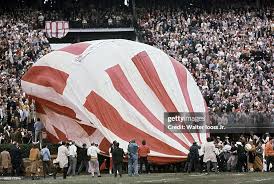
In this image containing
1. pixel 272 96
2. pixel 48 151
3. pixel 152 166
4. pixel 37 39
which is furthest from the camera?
pixel 37 39

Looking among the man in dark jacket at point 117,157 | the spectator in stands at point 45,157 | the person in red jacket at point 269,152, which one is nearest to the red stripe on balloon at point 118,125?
the spectator in stands at point 45,157

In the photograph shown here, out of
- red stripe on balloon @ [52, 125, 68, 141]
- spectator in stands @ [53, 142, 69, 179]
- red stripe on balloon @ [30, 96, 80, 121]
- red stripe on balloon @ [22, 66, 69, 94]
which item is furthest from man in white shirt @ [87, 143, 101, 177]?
red stripe on balloon @ [22, 66, 69, 94]

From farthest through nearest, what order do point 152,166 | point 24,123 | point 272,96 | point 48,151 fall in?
point 272,96 → point 24,123 → point 152,166 → point 48,151

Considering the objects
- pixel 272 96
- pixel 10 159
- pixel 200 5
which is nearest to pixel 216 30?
pixel 200 5

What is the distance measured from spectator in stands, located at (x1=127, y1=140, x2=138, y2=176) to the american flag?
1754 millimetres

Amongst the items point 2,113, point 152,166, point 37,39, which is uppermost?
point 37,39

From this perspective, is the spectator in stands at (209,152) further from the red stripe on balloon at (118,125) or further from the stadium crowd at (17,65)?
the stadium crowd at (17,65)

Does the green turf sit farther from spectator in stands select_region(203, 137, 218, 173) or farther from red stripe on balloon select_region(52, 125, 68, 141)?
red stripe on balloon select_region(52, 125, 68, 141)

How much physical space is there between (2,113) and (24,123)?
1.11 metres

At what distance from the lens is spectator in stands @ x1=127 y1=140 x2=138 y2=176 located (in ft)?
109

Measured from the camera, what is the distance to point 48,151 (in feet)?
112

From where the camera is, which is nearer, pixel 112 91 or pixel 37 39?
pixel 112 91

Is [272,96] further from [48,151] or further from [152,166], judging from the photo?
[48,151]

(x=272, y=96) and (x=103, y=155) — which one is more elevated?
(x=272, y=96)
